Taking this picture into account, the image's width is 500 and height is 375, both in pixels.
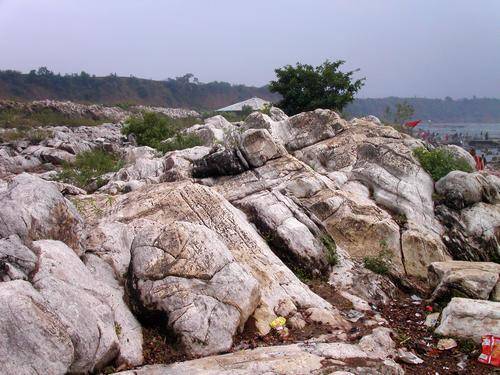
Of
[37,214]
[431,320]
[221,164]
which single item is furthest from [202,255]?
[221,164]

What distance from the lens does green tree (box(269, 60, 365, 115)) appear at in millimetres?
24853

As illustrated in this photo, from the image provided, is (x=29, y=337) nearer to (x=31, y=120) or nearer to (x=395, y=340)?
(x=395, y=340)

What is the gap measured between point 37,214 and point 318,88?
20772mm

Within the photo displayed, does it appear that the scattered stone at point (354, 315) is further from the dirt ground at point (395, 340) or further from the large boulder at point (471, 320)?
the large boulder at point (471, 320)

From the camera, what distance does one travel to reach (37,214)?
6.53m

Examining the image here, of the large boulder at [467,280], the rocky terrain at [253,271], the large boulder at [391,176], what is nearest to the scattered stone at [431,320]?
the rocky terrain at [253,271]

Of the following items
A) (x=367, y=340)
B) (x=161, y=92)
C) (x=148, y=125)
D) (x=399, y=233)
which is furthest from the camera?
(x=161, y=92)

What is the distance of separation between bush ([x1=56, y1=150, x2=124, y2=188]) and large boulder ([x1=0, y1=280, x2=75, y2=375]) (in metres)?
9.03

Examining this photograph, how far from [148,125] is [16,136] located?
34.8ft

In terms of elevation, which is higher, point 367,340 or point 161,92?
point 161,92

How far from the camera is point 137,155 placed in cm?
1736

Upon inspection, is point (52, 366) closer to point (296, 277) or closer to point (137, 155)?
point (296, 277)

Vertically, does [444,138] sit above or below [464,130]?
above

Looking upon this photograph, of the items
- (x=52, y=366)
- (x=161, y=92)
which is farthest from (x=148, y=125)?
(x=161, y=92)
